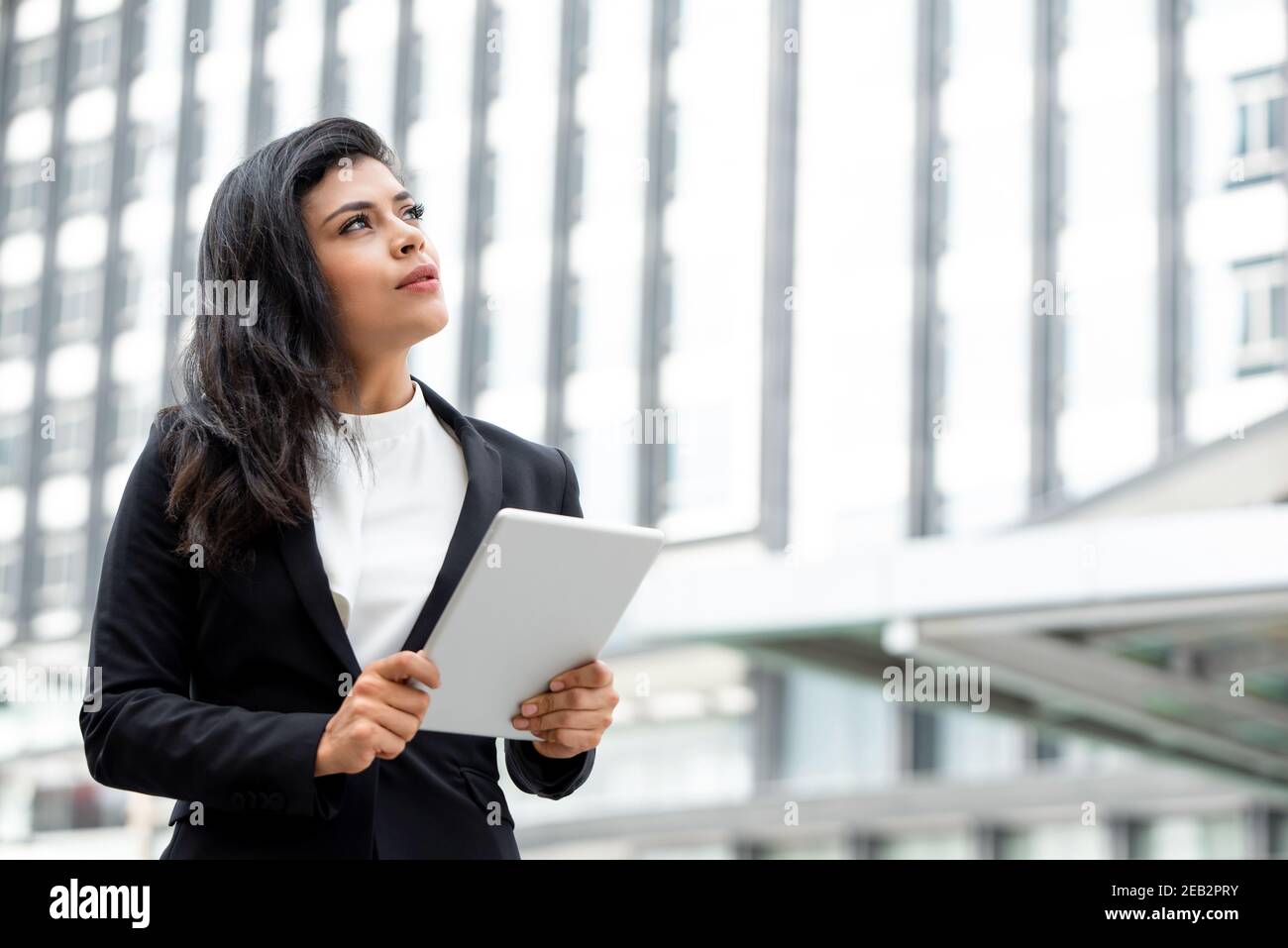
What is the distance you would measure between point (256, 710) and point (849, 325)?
2107cm

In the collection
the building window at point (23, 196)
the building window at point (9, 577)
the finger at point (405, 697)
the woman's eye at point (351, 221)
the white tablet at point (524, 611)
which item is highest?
the building window at point (23, 196)

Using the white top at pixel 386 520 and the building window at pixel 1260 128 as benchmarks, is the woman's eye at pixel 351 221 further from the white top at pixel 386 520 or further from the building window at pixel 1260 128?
the building window at pixel 1260 128

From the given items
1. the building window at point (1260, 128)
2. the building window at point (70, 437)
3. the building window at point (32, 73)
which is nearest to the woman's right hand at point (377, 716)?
the building window at point (1260, 128)

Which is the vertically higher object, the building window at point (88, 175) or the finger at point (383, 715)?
the building window at point (88, 175)

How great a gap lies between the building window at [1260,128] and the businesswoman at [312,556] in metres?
18.6

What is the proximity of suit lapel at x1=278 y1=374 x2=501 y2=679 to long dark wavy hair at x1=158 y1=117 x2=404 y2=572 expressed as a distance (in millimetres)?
41

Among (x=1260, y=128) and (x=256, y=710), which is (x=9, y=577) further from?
(x=256, y=710)

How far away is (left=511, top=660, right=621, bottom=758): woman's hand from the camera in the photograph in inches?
81.2

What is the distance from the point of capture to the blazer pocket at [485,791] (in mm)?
2027

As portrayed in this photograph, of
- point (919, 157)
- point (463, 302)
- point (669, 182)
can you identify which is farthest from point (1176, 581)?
point (463, 302)

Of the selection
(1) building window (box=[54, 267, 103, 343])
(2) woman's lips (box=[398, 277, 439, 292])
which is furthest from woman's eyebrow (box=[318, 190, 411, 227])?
(1) building window (box=[54, 267, 103, 343])

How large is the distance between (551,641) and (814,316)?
2157cm
